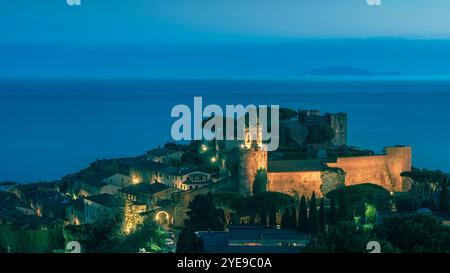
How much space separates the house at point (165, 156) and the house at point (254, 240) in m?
10.2

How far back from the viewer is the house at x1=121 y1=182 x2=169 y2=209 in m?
22.3

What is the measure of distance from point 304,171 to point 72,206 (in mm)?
6846

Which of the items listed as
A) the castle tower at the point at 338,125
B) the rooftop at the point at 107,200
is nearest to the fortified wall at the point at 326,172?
the rooftop at the point at 107,200

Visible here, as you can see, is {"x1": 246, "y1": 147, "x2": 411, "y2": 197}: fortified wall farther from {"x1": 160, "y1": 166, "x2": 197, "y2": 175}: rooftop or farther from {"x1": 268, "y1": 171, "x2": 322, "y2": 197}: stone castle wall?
{"x1": 160, "y1": 166, "x2": 197, "y2": 175}: rooftop

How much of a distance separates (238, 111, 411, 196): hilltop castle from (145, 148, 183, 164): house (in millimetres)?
5721

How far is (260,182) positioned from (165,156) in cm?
767

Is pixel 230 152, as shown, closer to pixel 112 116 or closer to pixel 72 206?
pixel 72 206

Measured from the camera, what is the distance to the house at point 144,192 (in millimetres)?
22325

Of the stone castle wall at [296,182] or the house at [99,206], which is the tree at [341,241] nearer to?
the stone castle wall at [296,182]

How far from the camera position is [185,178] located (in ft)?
76.7

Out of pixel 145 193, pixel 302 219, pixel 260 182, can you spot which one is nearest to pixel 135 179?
pixel 145 193

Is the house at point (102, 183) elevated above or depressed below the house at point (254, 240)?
above
